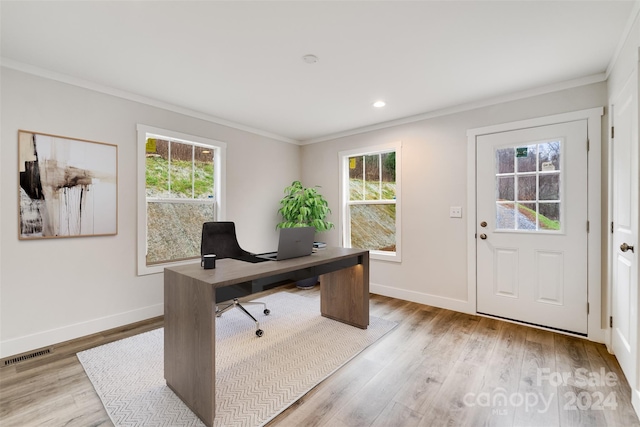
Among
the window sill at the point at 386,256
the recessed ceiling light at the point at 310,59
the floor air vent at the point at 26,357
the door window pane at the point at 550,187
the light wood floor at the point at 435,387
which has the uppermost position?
the recessed ceiling light at the point at 310,59

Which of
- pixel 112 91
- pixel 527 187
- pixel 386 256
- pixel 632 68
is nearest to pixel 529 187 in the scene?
pixel 527 187

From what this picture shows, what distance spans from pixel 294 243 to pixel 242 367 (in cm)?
99

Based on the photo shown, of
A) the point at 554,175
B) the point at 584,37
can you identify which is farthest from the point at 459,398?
the point at 584,37

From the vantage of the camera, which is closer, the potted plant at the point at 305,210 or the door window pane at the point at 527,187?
the door window pane at the point at 527,187

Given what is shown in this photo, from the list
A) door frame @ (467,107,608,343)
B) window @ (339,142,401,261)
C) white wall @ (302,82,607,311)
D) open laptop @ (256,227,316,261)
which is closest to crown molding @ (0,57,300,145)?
window @ (339,142,401,261)

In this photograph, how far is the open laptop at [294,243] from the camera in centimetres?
223

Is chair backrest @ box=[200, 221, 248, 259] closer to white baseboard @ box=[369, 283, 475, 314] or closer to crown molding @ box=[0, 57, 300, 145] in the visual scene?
crown molding @ box=[0, 57, 300, 145]

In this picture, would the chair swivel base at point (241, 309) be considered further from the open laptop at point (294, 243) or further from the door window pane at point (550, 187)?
the door window pane at point (550, 187)

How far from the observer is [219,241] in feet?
9.93

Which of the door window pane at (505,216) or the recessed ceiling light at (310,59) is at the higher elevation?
the recessed ceiling light at (310,59)

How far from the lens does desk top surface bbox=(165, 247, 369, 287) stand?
164 centimetres

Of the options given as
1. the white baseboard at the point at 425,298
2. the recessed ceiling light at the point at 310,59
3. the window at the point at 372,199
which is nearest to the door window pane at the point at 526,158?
the window at the point at 372,199

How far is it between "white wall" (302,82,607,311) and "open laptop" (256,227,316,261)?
69.2 inches

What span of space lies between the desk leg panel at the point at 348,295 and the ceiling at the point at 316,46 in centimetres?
177
